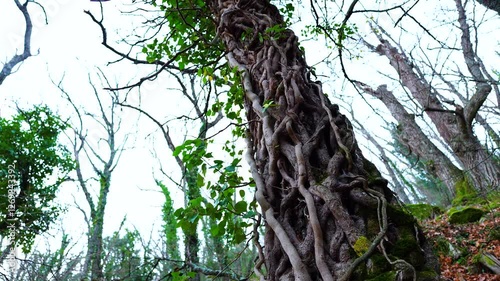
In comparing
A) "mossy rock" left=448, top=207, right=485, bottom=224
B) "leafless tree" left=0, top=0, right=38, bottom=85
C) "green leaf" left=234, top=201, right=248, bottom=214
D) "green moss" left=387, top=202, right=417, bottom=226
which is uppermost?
"leafless tree" left=0, top=0, right=38, bottom=85

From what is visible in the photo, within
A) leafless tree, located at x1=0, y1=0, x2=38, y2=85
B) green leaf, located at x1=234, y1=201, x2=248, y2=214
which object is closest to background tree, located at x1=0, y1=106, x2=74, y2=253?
leafless tree, located at x1=0, y1=0, x2=38, y2=85

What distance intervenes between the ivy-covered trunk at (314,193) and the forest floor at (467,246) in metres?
1.60

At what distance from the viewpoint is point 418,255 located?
0.82 metres

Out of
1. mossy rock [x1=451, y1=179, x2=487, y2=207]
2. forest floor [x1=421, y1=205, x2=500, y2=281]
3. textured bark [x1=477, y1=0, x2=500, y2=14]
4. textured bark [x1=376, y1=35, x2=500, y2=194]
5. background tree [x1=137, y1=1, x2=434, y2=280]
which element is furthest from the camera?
mossy rock [x1=451, y1=179, x2=487, y2=207]

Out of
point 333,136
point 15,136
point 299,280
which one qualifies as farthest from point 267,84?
point 15,136

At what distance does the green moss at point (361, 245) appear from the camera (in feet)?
2.68

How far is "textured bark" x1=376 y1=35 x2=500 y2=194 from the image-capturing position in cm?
358

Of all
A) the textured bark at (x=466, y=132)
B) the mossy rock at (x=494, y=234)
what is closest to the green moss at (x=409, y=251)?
the textured bark at (x=466, y=132)

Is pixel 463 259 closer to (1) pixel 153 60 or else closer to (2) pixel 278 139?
(2) pixel 278 139

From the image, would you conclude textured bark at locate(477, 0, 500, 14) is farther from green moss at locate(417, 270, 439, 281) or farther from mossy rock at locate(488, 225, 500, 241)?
green moss at locate(417, 270, 439, 281)

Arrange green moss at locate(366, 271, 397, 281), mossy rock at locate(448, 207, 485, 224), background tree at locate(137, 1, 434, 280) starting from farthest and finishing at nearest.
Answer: mossy rock at locate(448, 207, 485, 224) < background tree at locate(137, 1, 434, 280) < green moss at locate(366, 271, 397, 281)

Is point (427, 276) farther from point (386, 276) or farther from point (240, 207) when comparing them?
point (240, 207)

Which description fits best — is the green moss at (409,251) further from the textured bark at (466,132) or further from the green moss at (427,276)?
the textured bark at (466,132)

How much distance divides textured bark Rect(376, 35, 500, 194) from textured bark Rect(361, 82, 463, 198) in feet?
0.94
